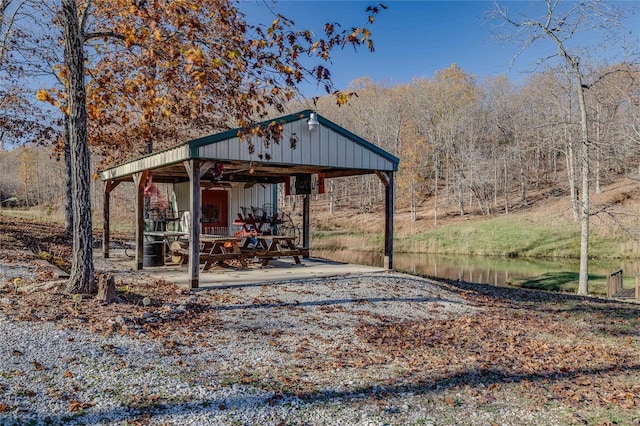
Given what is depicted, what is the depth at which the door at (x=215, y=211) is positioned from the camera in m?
13.7

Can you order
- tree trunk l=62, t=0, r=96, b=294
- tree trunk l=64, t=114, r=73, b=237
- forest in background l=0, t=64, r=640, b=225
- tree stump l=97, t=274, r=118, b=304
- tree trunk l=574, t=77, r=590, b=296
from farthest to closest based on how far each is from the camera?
1. forest in background l=0, t=64, r=640, b=225
2. tree trunk l=64, t=114, r=73, b=237
3. tree trunk l=574, t=77, r=590, b=296
4. tree trunk l=62, t=0, r=96, b=294
5. tree stump l=97, t=274, r=118, b=304

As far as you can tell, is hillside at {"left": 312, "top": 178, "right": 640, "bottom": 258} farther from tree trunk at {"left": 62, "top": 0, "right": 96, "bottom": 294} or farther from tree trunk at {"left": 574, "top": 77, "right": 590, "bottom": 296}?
tree trunk at {"left": 62, "top": 0, "right": 96, "bottom": 294}

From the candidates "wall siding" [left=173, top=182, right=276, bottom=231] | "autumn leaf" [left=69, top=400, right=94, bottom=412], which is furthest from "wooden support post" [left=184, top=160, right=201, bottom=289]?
"wall siding" [left=173, top=182, right=276, bottom=231]

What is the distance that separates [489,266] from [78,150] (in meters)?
16.8

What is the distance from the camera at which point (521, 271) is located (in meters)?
A: 17.9

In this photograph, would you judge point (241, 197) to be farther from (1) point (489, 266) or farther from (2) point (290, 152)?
(1) point (489, 266)

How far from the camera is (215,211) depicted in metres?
13.9

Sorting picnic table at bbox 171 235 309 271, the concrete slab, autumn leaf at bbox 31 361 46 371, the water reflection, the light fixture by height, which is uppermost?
the light fixture

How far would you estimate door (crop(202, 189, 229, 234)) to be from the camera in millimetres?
13711

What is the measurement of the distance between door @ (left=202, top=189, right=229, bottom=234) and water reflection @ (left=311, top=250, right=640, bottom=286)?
18.2 feet

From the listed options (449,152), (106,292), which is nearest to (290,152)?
(106,292)

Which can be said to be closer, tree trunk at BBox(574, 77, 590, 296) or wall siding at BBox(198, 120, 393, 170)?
wall siding at BBox(198, 120, 393, 170)

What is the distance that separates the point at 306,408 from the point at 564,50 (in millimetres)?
12546

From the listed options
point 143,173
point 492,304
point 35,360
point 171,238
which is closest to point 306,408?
point 35,360
